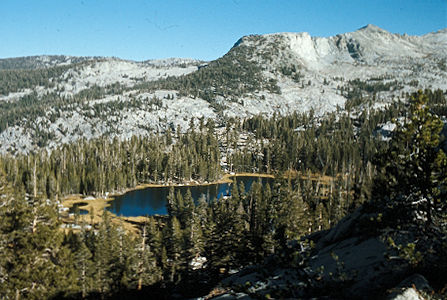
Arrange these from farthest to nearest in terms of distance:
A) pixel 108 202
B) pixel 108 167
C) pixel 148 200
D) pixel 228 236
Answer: pixel 108 167, pixel 148 200, pixel 108 202, pixel 228 236

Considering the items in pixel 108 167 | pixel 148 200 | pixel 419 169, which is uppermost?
pixel 419 169

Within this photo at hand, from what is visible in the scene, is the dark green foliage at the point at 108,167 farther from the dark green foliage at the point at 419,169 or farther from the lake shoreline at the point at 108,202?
the dark green foliage at the point at 419,169

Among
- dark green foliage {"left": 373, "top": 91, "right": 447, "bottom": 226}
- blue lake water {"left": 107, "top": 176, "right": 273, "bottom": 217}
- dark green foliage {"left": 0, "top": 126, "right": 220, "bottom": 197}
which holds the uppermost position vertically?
dark green foliage {"left": 373, "top": 91, "right": 447, "bottom": 226}

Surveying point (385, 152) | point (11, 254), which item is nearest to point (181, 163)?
point (11, 254)

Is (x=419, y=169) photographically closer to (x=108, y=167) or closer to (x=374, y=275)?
(x=374, y=275)

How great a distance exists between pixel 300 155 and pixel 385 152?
18654cm

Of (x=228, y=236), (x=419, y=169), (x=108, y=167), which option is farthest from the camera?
(x=108, y=167)

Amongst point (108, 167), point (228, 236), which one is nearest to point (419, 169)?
point (228, 236)

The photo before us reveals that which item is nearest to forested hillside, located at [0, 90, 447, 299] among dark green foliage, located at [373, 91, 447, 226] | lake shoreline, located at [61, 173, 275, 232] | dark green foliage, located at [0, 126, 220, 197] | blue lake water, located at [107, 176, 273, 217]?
dark green foliage, located at [373, 91, 447, 226]

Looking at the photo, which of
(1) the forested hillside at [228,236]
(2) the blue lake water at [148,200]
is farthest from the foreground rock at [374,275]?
(2) the blue lake water at [148,200]

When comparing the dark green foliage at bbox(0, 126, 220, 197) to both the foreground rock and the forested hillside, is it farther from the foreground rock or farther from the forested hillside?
the foreground rock

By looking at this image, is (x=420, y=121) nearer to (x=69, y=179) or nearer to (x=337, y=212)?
(x=337, y=212)

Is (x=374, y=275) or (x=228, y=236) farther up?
(x=374, y=275)

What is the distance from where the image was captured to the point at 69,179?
139250 mm
